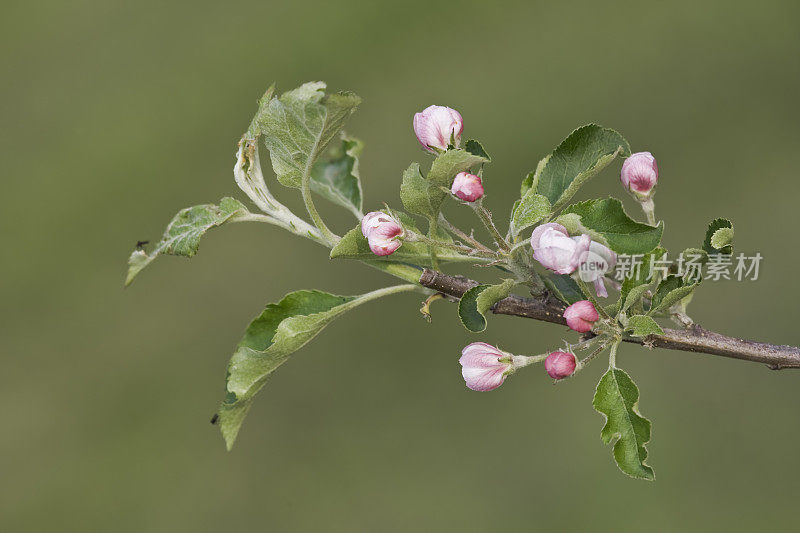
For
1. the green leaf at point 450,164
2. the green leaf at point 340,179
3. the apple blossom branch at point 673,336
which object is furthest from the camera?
the green leaf at point 340,179

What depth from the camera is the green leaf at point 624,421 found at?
2.19 ft

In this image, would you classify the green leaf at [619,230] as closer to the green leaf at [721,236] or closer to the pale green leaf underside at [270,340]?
the green leaf at [721,236]

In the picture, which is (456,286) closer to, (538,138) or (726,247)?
(726,247)

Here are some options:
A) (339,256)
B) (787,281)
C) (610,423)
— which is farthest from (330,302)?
(787,281)

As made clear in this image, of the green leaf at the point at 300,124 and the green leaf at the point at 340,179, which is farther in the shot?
the green leaf at the point at 340,179

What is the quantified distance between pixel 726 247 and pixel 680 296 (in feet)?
A: 0.21

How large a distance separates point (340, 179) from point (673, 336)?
0.39 metres

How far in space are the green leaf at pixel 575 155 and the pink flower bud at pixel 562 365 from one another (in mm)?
135

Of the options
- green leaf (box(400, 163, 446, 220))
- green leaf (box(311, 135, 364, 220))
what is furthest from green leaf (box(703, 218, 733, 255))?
green leaf (box(311, 135, 364, 220))

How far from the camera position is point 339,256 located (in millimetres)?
695

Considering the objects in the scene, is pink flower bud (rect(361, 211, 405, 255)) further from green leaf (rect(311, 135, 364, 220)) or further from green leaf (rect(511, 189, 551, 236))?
green leaf (rect(311, 135, 364, 220))

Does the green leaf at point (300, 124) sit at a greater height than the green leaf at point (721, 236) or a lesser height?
greater

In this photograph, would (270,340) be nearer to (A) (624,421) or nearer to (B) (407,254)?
(B) (407,254)

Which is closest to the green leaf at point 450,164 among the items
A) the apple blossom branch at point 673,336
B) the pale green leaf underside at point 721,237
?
the apple blossom branch at point 673,336
